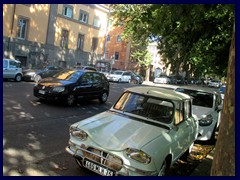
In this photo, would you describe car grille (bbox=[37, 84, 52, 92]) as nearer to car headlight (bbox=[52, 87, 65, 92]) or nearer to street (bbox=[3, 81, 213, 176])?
car headlight (bbox=[52, 87, 65, 92])

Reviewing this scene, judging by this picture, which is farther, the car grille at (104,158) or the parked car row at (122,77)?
the parked car row at (122,77)

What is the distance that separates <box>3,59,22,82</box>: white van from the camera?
19.1 metres

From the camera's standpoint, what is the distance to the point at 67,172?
5.08 metres

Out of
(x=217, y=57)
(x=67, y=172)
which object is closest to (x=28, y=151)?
(x=67, y=172)

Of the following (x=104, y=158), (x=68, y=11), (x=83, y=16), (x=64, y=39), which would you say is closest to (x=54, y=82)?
(x=104, y=158)

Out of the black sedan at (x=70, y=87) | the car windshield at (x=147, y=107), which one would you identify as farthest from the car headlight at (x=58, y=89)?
the car windshield at (x=147, y=107)

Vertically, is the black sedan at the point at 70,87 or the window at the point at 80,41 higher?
the window at the point at 80,41

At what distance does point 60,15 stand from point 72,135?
30588 millimetres

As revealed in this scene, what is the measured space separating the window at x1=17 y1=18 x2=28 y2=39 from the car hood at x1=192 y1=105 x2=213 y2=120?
24.6 m

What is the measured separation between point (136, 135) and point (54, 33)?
30.1 m

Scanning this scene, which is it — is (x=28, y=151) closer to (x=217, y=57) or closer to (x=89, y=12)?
(x=217, y=57)

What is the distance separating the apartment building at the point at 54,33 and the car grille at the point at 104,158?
21942 millimetres

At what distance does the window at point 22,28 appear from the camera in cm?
2891

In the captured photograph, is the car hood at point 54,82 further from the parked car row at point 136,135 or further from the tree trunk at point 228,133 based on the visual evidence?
the tree trunk at point 228,133
